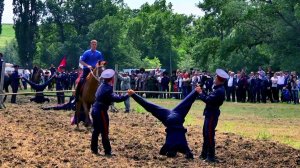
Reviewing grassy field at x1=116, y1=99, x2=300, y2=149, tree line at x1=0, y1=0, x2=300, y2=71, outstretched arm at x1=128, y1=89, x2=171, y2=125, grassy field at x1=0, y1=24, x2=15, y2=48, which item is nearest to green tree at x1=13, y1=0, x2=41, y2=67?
tree line at x1=0, y1=0, x2=300, y2=71

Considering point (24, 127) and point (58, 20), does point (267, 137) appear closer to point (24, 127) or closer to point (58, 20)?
point (24, 127)

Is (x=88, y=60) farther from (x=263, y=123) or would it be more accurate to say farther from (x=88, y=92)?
(x=263, y=123)

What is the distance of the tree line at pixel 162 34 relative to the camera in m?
52.5

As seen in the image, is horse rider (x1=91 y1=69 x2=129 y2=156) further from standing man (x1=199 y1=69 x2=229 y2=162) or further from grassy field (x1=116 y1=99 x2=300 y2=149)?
grassy field (x1=116 y1=99 x2=300 y2=149)

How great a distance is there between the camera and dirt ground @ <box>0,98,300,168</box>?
13.5 meters

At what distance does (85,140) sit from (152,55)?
89.5 m

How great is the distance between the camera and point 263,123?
82.8 feet

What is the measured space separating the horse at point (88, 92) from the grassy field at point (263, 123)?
3904 mm

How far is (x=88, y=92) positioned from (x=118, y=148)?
426cm

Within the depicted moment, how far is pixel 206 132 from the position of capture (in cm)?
1473

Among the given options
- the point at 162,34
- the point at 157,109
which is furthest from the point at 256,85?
the point at 162,34

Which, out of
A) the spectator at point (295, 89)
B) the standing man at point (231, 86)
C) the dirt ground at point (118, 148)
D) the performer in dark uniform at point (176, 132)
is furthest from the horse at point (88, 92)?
the standing man at point (231, 86)

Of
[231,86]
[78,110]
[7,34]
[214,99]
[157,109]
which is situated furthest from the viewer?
[7,34]

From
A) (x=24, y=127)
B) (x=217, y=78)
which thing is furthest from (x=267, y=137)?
(x=24, y=127)
